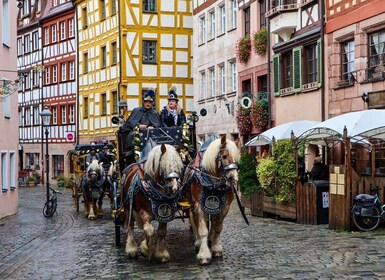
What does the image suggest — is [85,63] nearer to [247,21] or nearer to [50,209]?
[247,21]

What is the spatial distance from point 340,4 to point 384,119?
24.9 ft

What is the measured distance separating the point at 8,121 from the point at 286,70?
10265 millimetres

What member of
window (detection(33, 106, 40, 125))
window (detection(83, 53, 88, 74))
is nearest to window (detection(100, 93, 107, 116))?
window (detection(83, 53, 88, 74))

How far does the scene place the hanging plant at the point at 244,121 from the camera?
3269 centimetres

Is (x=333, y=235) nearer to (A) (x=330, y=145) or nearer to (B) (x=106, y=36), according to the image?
(A) (x=330, y=145)

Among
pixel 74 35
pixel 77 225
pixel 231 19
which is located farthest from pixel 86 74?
pixel 77 225

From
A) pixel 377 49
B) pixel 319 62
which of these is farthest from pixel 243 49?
pixel 377 49

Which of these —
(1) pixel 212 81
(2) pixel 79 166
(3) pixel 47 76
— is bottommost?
(2) pixel 79 166

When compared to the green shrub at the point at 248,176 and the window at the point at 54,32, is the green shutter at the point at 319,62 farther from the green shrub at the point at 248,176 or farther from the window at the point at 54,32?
the window at the point at 54,32

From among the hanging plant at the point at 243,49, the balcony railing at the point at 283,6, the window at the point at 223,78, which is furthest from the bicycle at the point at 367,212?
the window at the point at 223,78

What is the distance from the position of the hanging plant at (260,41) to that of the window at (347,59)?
23.3 feet

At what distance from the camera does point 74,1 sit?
51.4 m

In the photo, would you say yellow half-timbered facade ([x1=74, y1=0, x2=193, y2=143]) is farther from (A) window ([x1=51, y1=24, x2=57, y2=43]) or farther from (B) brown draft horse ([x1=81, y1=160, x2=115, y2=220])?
(B) brown draft horse ([x1=81, y1=160, x2=115, y2=220])

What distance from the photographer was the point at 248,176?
69.8 ft
